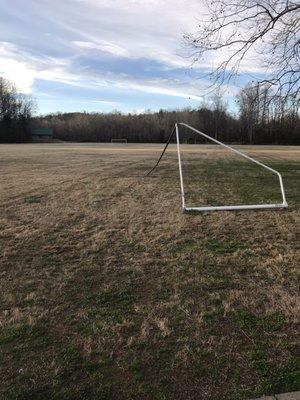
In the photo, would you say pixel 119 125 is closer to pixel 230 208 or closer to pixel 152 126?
pixel 152 126

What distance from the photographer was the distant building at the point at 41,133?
114463 mm

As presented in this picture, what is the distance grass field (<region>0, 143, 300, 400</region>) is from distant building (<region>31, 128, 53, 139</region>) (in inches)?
4302

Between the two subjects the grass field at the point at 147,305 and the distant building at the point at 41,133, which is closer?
the grass field at the point at 147,305

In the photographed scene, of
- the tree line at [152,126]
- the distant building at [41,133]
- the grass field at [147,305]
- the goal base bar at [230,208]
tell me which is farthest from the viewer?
the distant building at [41,133]

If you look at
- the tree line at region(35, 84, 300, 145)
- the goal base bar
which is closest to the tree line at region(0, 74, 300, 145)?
the tree line at region(35, 84, 300, 145)

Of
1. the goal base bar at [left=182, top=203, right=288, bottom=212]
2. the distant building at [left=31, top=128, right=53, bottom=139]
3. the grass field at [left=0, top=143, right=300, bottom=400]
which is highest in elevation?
the distant building at [left=31, top=128, right=53, bottom=139]

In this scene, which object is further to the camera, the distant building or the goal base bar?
the distant building

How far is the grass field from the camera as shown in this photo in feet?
10.8

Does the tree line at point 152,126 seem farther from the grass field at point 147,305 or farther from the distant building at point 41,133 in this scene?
the grass field at point 147,305

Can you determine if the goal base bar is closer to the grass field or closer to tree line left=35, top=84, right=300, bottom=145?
the grass field

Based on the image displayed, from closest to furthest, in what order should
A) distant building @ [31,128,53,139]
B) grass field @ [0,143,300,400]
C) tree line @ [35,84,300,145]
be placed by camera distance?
grass field @ [0,143,300,400]
tree line @ [35,84,300,145]
distant building @ [31,128,53,139]

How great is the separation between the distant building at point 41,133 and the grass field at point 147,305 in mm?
109261

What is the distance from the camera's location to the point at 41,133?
115938 millimetres

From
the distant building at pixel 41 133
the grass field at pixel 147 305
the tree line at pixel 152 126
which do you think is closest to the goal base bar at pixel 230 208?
the grass field at pixel 147 305
